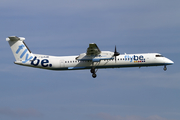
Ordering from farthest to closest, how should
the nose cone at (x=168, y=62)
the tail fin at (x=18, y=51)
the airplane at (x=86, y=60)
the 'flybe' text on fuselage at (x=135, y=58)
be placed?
the tail fin at (x=18, y=51) < the nose cone at (x=168, y=62) < the 'flybe' text on fuselage at (x=135, y=58) < the airplane at (x=86, y=60)

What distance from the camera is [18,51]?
1912 inches

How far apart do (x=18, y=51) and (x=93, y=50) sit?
34.2ft

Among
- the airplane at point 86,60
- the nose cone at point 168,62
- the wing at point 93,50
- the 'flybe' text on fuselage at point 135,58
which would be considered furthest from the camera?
the nose cone at point 168,62

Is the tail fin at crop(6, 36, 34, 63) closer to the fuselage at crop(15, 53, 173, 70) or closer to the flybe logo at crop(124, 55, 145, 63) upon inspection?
the fuselage at crop(15, 53, 173, 70)

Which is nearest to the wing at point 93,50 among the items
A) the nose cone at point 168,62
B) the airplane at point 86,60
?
the airplane at point 86,60

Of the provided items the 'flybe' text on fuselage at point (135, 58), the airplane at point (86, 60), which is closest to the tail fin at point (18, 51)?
the airplane at point (86, 60)

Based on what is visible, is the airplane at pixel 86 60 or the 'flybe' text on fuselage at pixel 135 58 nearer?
the airplane at pixel 86 60

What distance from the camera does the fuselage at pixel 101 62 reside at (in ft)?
156

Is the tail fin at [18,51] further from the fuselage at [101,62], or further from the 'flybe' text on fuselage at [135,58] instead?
the 'flybe' text on fuselage at [135,58]

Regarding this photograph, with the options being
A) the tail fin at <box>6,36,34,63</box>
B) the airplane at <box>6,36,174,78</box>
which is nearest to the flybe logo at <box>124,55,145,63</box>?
the airplane at <box>6,36,174,78</box>

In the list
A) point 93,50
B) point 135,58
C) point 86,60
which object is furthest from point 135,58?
point 86,60

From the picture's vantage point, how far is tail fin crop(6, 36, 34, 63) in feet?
159

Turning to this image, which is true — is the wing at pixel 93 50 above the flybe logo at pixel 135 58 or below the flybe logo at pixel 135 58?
above

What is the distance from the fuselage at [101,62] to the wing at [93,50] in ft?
4.09
